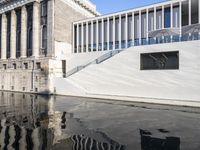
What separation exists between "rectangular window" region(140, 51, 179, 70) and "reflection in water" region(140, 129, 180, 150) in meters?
14.6

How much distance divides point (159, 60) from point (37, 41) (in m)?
25.0

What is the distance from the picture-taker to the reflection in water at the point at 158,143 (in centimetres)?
912

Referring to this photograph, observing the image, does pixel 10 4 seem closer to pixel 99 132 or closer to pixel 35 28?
pixel 35 28

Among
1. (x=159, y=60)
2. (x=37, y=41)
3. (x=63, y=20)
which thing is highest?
(x=63, y=20)

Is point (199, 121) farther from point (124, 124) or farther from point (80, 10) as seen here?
point (80, 10)

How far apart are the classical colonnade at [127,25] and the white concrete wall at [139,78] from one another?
3470 mm

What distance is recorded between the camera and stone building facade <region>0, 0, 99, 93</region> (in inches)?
1448

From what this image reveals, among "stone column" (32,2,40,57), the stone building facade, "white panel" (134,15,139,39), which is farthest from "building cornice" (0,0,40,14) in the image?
"white panel" (134,15,139,39)

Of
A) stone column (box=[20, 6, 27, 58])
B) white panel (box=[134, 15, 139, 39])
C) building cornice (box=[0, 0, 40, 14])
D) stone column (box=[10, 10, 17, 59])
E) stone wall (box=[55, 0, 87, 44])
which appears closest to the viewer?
white panel (box=[134, 15, 139, 39])

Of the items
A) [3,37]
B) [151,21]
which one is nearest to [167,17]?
[151,21]

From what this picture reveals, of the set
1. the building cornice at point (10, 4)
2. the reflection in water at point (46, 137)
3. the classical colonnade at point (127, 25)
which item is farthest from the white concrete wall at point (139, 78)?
the building cornice at point (10, 4)

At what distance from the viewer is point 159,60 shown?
976 inches

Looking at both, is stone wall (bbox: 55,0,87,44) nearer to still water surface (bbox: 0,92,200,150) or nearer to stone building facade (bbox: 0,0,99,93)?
stone building facade (bbox: 0,0,99,93)

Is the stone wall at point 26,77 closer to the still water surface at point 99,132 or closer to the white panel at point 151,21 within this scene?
the white panel at point 151,21
